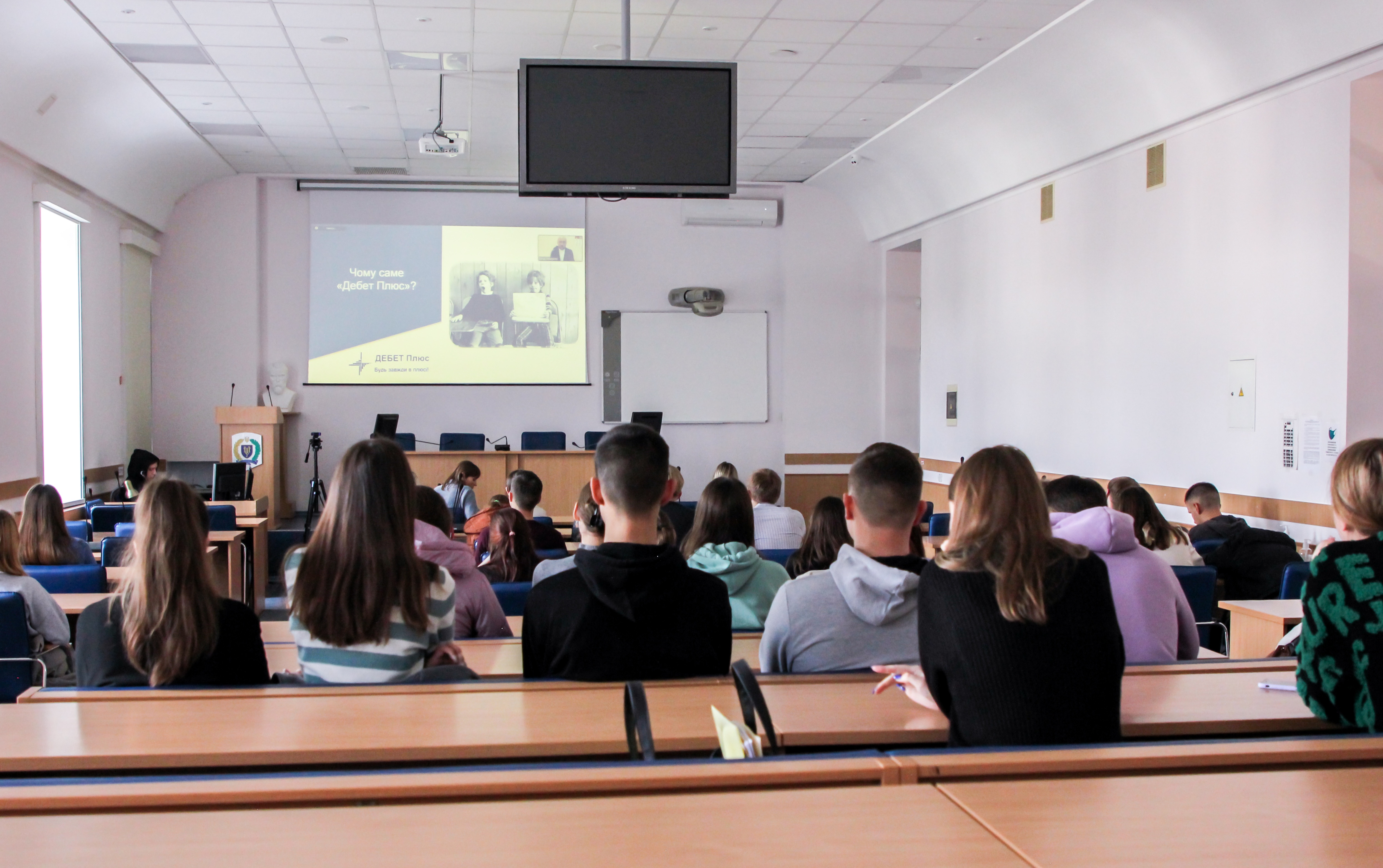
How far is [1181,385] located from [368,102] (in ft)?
24.0

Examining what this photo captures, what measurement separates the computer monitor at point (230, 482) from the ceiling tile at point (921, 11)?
6.15 meters

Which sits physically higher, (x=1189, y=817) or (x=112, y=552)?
(x=1189, y=817)

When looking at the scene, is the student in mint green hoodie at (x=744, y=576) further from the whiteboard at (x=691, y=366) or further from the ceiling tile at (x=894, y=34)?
the whiteboard at (x=691, y=366)

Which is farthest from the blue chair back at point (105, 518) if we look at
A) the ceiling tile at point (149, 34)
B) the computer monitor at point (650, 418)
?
the computer monitor at point (650, 418)

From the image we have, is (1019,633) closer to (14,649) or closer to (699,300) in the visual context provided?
(14,649)

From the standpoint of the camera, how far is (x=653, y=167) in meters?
6.34

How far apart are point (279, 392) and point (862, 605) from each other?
11255mm

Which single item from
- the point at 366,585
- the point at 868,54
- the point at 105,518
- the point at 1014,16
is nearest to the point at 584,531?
the point at 366,585

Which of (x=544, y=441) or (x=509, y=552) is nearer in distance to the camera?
(x=509, y=552)

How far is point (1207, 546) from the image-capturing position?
5.57 meters

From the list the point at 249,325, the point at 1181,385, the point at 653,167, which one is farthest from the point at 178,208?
the point at 1181,385

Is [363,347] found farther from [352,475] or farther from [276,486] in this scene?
[352,475]

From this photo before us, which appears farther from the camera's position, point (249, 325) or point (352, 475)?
point (249, 325)

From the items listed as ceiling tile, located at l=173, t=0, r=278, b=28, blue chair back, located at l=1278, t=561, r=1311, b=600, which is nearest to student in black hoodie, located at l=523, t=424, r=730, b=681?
blue chair back, located at l=1278, t=561, r=1311, b=600
